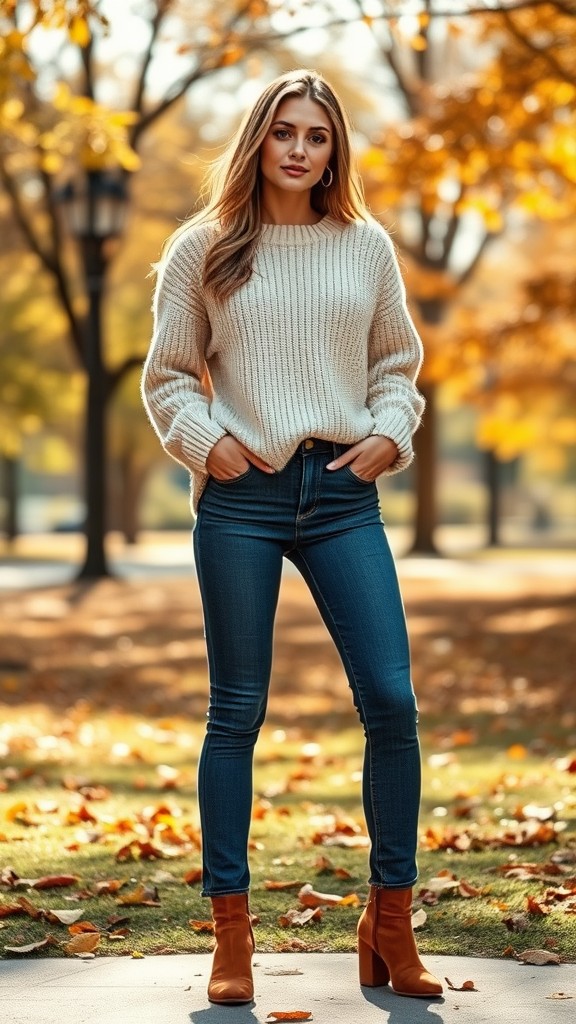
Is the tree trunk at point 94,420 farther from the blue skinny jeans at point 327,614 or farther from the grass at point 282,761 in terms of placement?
the blue skinny jeans at point 327,614

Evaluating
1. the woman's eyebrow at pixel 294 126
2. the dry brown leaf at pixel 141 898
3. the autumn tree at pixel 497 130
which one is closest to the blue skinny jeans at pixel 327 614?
the woman's eyebrow at pixel 294 126

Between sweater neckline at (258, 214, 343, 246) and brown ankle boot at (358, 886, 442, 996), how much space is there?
1.57 meters

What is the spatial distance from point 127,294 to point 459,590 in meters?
14.2

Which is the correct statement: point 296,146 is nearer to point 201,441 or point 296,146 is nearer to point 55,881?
point 201,441

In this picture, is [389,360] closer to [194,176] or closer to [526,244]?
[194,176]

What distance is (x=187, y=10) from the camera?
58.5 feet

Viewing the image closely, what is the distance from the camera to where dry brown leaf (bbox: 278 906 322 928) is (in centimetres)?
425

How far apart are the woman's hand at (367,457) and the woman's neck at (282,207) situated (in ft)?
1.92

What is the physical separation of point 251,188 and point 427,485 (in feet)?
78.8

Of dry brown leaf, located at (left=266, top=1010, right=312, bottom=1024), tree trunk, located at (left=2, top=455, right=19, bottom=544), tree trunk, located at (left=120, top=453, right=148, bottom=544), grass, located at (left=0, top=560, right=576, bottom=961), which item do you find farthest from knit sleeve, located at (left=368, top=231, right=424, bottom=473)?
tree trunk, located at (left=2, top=455, right=19, bottom=544)

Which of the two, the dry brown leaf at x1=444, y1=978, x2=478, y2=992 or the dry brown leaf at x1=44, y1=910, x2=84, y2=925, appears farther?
the dry brown leaf at x1=44, y1=910, x2=84, y2=925

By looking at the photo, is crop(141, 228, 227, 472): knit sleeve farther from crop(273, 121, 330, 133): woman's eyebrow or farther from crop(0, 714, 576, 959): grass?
crop(0, 714, 576, 959): grass

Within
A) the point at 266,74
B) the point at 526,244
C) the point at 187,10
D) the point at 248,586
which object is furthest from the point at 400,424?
the point at 526,244

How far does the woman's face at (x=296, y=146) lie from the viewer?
367 centimetres
